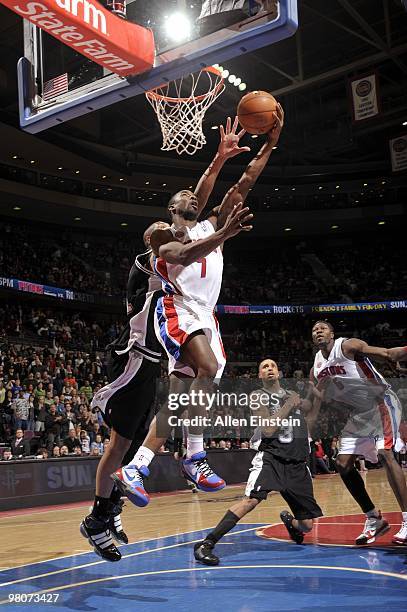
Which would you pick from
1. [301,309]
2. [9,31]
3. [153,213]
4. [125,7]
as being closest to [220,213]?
[125,7]

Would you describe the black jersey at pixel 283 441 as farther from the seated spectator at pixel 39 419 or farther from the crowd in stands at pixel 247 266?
the crowd in stands at pixel 247 266

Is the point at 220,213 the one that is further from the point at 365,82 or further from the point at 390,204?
the point at 390,204

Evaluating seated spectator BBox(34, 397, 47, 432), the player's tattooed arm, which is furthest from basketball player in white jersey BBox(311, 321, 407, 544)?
seated spectator BBox(34, 397, 47, 432)

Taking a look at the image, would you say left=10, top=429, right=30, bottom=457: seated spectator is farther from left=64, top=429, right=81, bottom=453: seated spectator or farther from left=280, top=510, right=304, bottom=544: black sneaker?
left=280, top=510, right=304, bottom=544: black sneaker

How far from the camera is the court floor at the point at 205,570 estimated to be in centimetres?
470

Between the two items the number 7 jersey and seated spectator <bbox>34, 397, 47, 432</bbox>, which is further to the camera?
seated spectator <bbox>34, 397, 47, 432</bbox>

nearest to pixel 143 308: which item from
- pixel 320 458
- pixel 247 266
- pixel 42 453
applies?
pixel 42 453

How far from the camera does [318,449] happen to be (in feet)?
60.1

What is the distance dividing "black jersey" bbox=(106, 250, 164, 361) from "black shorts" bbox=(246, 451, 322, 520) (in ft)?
7.19

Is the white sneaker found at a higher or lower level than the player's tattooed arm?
lower

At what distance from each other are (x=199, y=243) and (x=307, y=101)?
2171cm

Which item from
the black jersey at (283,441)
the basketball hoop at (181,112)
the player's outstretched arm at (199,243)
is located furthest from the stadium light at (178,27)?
the black jersey at (283,441)

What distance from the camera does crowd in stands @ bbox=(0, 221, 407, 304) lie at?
81.0 feet

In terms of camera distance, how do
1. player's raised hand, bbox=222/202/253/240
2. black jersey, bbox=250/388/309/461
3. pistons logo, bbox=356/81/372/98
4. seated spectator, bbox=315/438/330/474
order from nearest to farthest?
1. player's raised hand, bbox=222/202/253/240
2. black jersey, bbox=250/388/309/461
3. pistons logo, bbox=356/81/372/98
4. seated spectator, bbox=315/438/330/474
